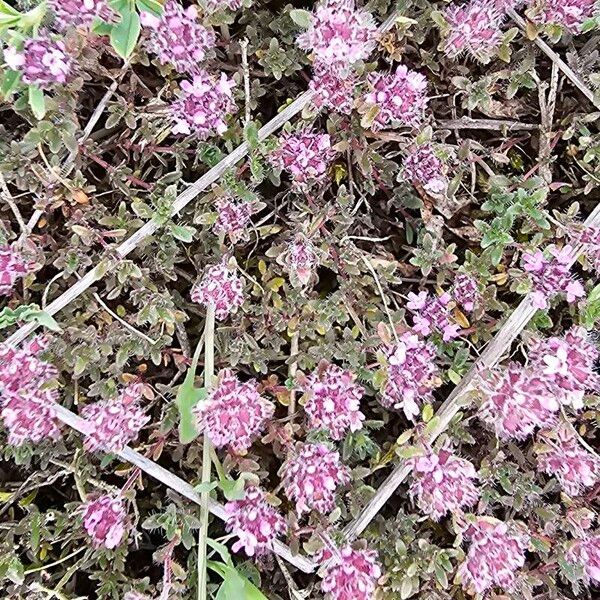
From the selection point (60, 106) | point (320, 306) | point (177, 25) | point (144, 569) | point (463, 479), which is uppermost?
point (177, 25)

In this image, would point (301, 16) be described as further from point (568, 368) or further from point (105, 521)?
point (105, 521)

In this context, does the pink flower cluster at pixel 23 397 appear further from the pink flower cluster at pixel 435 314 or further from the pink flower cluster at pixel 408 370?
the pink flower cluster at pixel 435 314

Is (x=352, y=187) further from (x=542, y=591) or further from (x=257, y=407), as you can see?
(x=542, y=591)

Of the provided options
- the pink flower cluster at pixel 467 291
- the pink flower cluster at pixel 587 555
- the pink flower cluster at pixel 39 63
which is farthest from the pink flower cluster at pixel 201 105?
the pink flower cluster at pixel 587 555

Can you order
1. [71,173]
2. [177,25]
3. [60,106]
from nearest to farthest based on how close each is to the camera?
[177,25] → [60,106] → [71,173]

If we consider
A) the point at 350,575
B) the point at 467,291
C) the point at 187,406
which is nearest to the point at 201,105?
the point at 187,406

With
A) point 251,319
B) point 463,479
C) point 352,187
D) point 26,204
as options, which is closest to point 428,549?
point 463,479

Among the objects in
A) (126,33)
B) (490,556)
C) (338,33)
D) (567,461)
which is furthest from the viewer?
(567,461)
